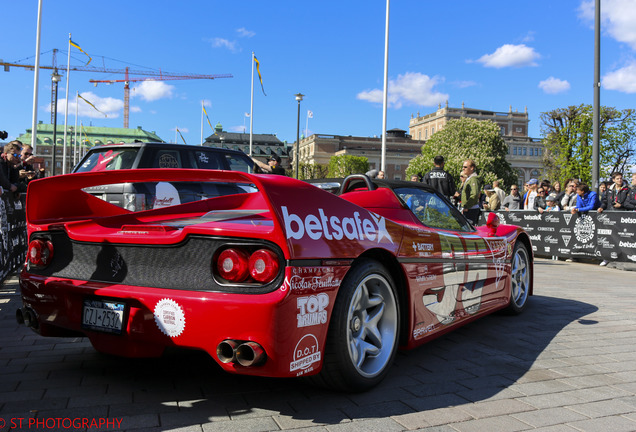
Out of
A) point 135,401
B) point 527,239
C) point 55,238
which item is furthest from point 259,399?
point 527,239

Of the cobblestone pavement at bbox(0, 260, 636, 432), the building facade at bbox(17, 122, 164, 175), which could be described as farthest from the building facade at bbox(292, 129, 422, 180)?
the cobblestone pavement at bbox(0, 260, 636, 432)

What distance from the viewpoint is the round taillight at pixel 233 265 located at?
8.11ft

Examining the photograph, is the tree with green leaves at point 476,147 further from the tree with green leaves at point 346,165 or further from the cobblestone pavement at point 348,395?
the cobblestone pavement at point 348,395

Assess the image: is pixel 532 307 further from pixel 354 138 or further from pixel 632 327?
pixel 354 138

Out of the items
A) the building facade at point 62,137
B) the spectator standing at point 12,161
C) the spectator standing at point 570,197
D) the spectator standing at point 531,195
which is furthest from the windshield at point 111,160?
the building facade at point 62,137

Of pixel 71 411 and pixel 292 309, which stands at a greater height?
pixel 292 309

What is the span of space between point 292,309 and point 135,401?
3.41 ft

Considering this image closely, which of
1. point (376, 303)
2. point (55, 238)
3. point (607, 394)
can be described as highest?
point (55, 238)

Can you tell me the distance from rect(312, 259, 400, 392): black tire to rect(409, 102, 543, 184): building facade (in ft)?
359

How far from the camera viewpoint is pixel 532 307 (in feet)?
19.6

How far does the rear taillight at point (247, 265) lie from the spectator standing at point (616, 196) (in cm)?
1121

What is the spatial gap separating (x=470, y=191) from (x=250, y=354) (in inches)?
274

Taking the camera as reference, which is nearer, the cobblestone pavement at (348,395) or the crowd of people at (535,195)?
the cobblestone pavement at (348,395)

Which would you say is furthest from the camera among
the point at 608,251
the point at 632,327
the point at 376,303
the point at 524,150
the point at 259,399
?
the point at 524,150
